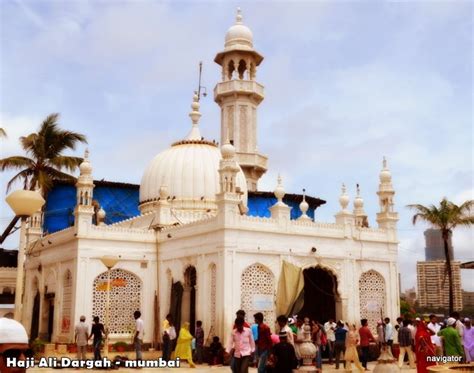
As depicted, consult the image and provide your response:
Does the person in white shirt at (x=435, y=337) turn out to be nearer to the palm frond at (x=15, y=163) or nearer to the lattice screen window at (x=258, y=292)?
the lattice screen window at (x=258, y=292)

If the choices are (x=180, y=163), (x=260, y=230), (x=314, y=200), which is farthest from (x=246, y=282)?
(x=314, y=200)

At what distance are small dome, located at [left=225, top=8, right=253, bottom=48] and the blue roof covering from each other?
905cm

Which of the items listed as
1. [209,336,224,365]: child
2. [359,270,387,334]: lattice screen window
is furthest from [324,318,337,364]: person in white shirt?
[359,270,387,334]: lattice screen window

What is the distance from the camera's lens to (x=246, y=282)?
67.9ft

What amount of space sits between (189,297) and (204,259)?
2.28m

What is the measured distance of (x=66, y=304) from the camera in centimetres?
2394

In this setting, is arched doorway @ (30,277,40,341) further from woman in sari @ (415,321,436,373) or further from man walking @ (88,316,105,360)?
woman in sari @ (415,321,436,373)

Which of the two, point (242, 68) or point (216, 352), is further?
point (242, 68)

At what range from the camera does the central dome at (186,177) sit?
26984mm

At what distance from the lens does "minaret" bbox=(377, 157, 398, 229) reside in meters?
24.0

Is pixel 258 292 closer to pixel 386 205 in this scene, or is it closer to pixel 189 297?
pixel 189 297

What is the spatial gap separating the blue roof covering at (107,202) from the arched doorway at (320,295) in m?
14.7

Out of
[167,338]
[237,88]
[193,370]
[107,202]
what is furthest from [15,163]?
[237,88]

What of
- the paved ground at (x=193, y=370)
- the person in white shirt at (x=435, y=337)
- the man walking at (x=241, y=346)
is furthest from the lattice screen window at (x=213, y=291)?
the man walking at (x=241, y=346)
